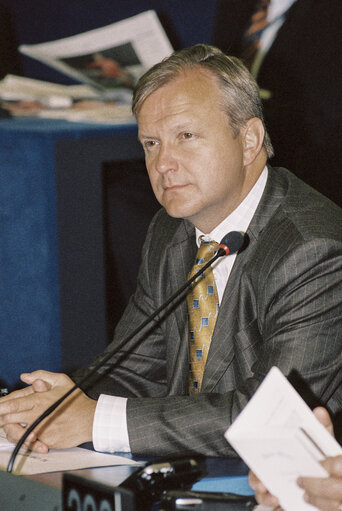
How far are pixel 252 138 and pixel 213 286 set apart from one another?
379 millimetres

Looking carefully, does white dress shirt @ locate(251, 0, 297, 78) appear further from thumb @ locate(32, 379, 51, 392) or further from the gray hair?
thumb @ locate(32, 379, 51, 392)

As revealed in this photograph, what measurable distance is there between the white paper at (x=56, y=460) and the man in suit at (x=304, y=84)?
1933 millimetres

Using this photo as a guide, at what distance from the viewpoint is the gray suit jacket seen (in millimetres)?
1524

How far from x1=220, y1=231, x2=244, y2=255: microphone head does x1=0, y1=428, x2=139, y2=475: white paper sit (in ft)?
1.47

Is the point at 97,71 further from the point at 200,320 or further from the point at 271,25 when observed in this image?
the point at 200,320

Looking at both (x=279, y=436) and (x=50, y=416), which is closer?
(x=279, y=436)

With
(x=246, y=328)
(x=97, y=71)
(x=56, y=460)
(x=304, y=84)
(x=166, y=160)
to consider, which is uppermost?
(x=97, y=71)

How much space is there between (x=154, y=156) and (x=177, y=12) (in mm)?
2283

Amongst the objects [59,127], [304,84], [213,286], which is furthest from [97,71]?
[213,286]

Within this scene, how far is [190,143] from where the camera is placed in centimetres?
184

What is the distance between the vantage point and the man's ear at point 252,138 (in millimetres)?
1911

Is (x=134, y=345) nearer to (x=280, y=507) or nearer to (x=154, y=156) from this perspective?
(x=154, y=156)

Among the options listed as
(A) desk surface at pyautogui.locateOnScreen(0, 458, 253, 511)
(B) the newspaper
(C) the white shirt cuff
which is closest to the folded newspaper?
(B) the newspaper

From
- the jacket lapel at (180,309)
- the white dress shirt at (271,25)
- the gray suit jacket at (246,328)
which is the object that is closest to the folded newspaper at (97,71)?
the white dress shirt at (271,25)
